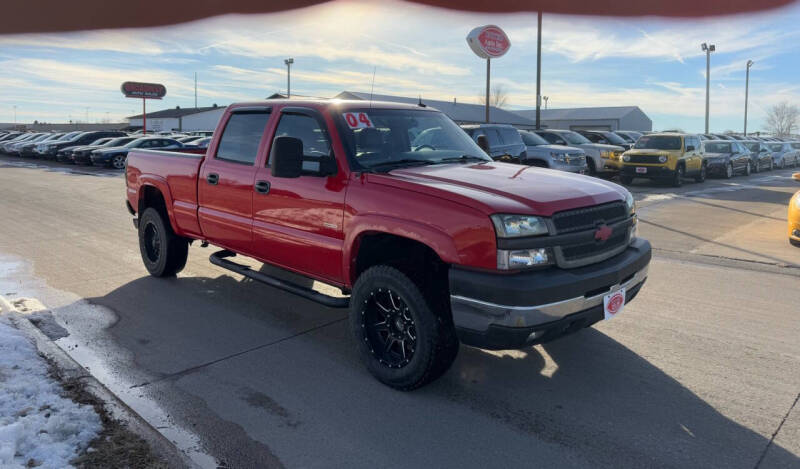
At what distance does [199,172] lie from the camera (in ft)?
19.1

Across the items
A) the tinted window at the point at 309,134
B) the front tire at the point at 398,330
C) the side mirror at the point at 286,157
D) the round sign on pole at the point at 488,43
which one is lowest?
the front tire at the point at 398,330

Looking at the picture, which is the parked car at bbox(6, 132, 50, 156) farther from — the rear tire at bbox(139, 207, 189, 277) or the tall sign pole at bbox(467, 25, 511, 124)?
the rear tire at bbox(139, 207, 189, 277)

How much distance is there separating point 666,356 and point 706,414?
934mm

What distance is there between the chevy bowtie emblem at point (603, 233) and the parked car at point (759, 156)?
2757cm

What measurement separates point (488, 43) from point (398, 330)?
24198 mm

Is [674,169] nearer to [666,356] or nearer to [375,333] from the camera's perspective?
[666,356]

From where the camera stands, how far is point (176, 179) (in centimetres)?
623

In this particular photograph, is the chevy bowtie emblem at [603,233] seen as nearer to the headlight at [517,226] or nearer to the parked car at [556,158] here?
the headlight at [517,226]

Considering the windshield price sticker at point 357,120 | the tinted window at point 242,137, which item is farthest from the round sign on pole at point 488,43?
the windshield price sticker at point 357,120

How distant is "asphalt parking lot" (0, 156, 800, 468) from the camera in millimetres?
3295

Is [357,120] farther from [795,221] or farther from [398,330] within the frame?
[795,221]

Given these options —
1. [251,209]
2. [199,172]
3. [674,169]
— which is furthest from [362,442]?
[674,169]

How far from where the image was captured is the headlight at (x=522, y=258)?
3.46 metres

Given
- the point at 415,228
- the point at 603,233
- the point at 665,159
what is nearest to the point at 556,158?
the point at 665,159
